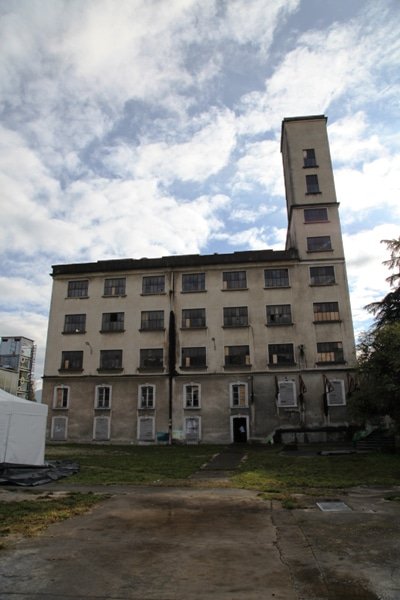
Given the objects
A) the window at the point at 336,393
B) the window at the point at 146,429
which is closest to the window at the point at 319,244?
the window at the point at 336,393

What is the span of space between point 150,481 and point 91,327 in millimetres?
23649

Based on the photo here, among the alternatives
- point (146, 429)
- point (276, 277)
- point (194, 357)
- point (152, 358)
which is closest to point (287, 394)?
point (194, 357)

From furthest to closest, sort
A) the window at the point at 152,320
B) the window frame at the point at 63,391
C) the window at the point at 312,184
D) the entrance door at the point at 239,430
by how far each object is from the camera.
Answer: the window at the point at 312,184
the window at the point at 152,320
the window frame at the point at 63,391
the entrance door at the point at 239,430

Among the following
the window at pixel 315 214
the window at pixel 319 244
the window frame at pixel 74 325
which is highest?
the window at pixel 315 214

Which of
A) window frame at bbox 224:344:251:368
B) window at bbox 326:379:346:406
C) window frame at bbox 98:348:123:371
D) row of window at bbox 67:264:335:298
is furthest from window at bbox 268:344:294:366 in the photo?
window frame at bbox 98:348:123:371

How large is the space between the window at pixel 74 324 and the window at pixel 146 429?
30.2 feet

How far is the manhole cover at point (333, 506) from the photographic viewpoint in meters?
9.14

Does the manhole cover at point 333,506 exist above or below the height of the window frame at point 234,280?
below

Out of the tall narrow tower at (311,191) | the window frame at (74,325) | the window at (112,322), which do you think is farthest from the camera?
the window frame at (74,325)

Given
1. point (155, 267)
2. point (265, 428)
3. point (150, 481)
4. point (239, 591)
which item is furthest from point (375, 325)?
point (239, 591)

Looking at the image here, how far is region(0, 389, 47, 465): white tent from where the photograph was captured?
51.2 feet

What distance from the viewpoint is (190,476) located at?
15438 millimetres

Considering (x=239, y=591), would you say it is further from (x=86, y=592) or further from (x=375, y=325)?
(x=375, y=325)

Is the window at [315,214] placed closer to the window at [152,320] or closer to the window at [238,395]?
the window at [152,320]
